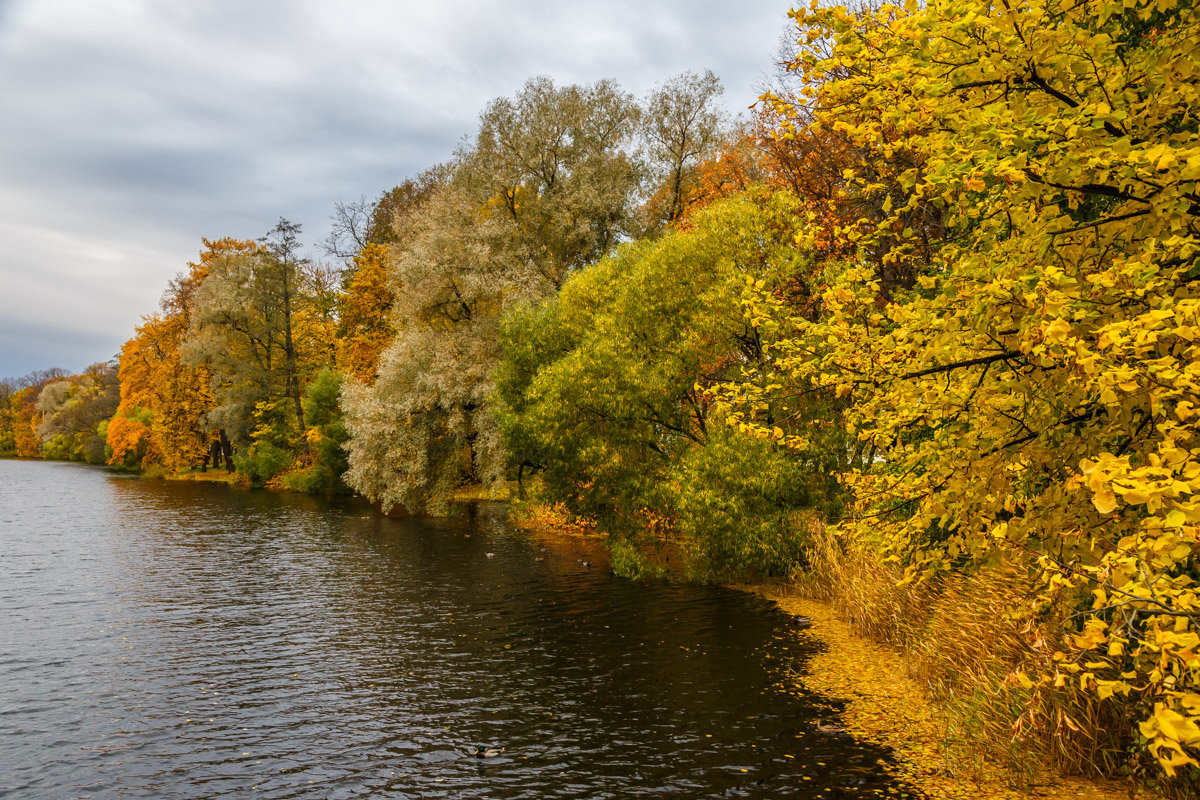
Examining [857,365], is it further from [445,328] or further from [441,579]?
[445,328]

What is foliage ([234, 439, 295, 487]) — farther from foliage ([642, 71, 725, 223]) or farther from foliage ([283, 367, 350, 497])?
foliage ([642, 71, 725, 223])

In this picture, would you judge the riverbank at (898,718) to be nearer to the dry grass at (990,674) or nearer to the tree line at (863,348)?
the dry grass at (990,674)

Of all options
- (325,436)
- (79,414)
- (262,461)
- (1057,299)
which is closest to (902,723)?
(1057,299)

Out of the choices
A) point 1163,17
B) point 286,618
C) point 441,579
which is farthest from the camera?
point 441,579

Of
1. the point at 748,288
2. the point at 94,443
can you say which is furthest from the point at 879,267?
the point at 94,443

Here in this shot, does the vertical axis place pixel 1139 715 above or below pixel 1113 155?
below

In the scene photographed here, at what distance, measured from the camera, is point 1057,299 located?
5.93 m

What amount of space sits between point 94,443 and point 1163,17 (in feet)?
387

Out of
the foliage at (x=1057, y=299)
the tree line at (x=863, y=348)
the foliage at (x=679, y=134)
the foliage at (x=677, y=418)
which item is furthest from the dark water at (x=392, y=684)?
the foliage at (x=679, y=134)

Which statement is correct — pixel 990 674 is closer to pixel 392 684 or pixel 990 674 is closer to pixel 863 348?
pixel 863 348

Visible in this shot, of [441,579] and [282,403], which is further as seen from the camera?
[282,403]

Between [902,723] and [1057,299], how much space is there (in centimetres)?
907

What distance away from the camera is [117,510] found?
145 feet

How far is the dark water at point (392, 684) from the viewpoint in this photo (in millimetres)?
11164
